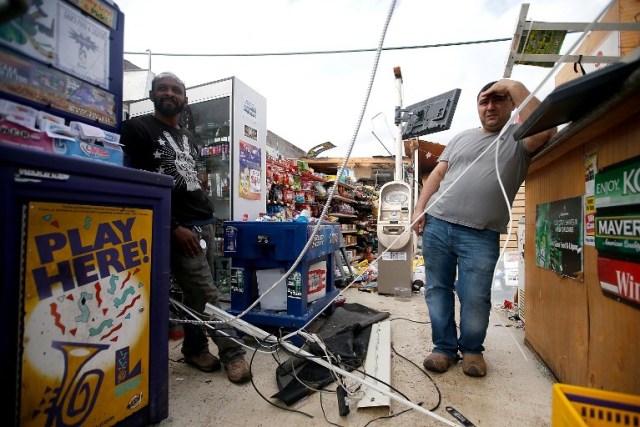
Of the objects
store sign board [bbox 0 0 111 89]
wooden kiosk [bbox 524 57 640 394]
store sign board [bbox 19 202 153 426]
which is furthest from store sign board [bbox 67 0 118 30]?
wooden kiosk [bbox 524 57 640 394]

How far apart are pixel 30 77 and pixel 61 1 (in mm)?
302

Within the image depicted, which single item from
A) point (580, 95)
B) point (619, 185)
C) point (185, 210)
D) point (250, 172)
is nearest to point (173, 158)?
point (185, 210)

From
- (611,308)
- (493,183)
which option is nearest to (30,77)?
(493,183)

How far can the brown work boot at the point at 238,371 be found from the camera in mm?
1666

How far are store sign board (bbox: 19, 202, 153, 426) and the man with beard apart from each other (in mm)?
500

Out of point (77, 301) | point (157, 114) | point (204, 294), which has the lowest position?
point (204, 294)

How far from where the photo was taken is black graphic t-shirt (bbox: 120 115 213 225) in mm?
1617

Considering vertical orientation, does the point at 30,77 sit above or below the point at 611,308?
above

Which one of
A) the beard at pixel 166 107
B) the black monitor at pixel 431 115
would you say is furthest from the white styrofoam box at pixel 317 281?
the black monitor at pixel 431 115

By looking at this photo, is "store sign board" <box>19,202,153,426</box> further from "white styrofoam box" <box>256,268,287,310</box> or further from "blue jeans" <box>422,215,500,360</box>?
"blue jeans" <box>422,215,500,360</box>

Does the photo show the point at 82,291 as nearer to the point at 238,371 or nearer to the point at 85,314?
the point at 85,314

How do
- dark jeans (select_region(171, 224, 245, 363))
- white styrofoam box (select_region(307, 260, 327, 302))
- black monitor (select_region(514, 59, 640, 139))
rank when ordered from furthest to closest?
white styrofoam box (select_region(307, 260, 327, 302)) < dark jeans (select_region(171, 224, 245, 363)) < black monitor (select_region(514, 59, 640, 139))

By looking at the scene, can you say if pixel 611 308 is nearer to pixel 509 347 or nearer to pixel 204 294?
pixel 509 347

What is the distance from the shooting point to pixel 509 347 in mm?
2186
